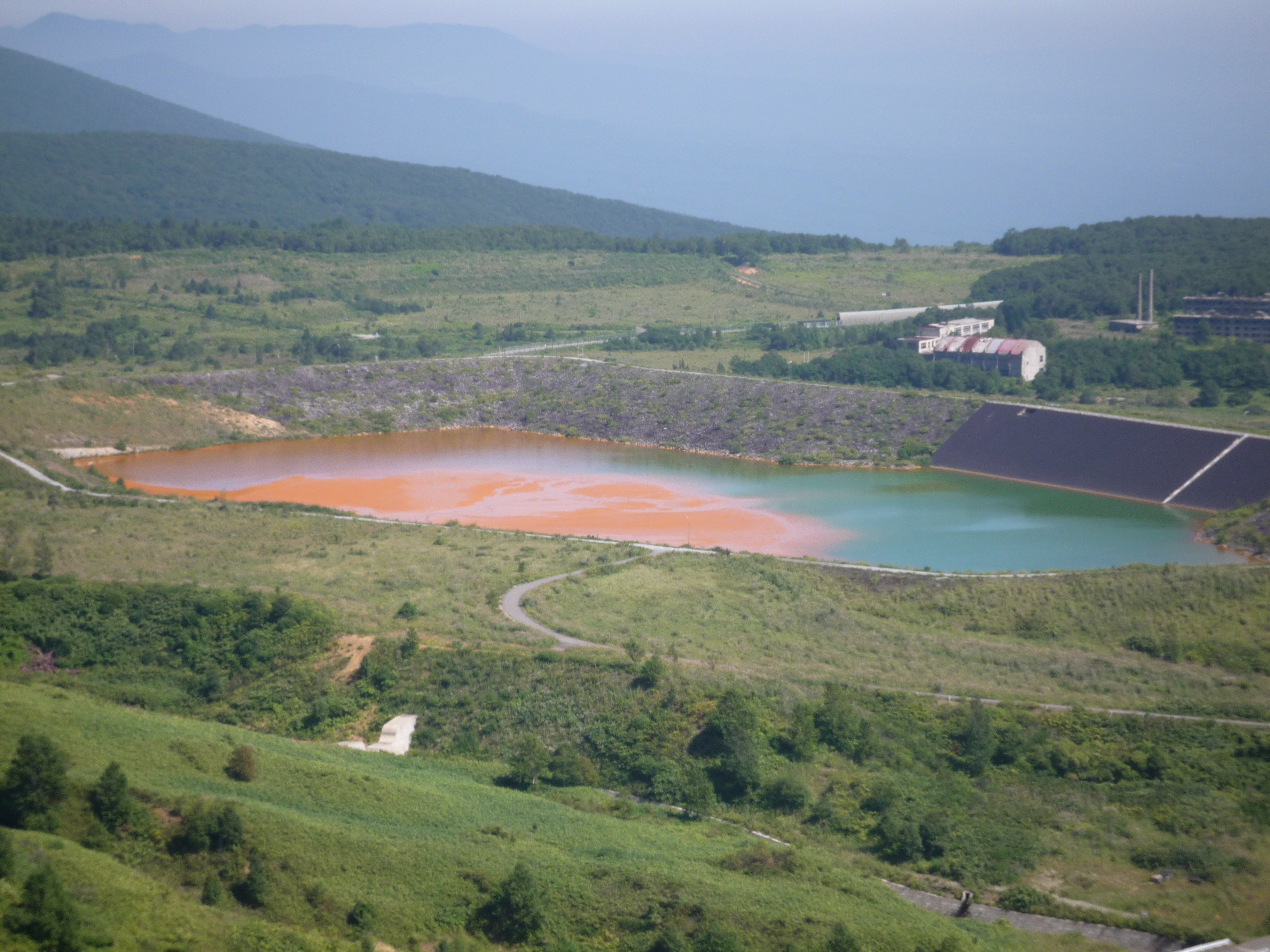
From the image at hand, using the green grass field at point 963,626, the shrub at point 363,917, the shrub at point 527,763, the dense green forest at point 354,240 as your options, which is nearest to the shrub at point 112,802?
the shrub at point 363,917

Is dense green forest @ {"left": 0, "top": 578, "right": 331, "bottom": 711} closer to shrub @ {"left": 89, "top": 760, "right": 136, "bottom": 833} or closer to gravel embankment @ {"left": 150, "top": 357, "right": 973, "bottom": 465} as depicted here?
shrub @ {"left": 89, "top": 760, "right": 136, "bottom": 833}

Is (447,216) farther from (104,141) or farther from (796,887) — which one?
(796,887)

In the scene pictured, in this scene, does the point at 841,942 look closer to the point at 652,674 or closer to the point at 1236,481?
the point at 652,674

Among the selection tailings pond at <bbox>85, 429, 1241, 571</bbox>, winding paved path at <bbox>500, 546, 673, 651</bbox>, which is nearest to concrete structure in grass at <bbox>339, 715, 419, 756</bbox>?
winding paved path at <bbox>500, 546, 673, 651</bbox>

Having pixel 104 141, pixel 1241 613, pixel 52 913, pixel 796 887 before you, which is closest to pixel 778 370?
pixel 1241 613

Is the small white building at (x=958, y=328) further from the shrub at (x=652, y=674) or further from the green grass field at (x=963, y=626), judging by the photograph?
the shrub at (x=652, y=674)
